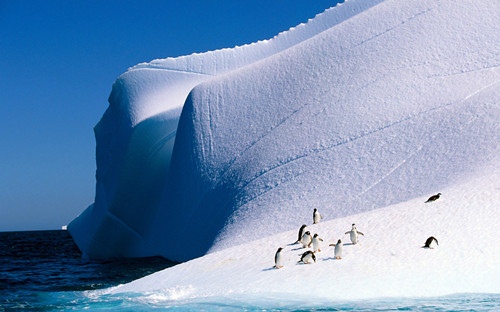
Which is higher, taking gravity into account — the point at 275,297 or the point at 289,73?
the point at 289,73

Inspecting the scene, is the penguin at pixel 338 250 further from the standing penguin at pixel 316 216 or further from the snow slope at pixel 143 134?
the snow slope at pixel 143 134

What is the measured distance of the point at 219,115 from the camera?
24984 millimetres

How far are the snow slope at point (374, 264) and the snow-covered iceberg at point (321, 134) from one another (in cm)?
249

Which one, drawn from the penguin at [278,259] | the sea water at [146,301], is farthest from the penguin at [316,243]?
the sea water at [146,301]

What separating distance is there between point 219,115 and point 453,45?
28.4 feet

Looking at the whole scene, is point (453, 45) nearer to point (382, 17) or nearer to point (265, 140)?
point (382, 17)

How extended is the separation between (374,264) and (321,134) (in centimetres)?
912

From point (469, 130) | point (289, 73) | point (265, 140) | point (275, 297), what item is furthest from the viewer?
point (289, 73)

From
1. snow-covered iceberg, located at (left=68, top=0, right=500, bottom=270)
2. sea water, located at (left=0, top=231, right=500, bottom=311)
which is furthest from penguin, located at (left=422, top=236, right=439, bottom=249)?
snow-covered iceberg, located at (left=68, top=0, right=500, bottom=270)

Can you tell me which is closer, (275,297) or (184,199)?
(275,297)

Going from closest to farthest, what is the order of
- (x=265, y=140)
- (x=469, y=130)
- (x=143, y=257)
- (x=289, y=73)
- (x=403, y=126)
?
(x=469, y=130) → (x=403, y=126) → (x=265, y=140) → (x=289, y=73) → (x=143, y=257)

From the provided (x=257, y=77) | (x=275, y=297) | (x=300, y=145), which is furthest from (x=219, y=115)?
(x=275, y=297)

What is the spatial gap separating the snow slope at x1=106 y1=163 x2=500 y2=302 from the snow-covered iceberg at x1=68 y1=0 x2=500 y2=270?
2487mm

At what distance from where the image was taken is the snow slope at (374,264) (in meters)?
12.1
